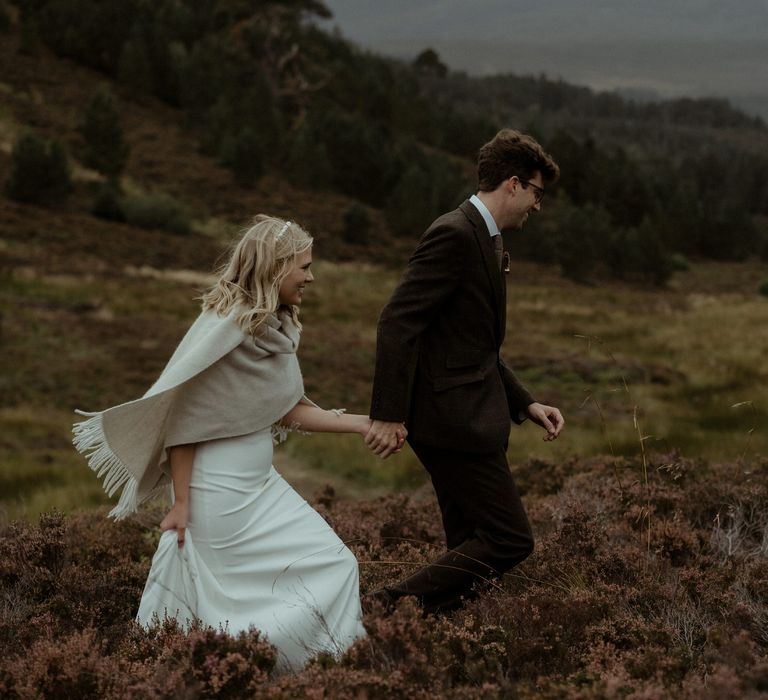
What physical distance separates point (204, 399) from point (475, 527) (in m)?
1.31

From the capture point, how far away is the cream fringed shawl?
3658 mm

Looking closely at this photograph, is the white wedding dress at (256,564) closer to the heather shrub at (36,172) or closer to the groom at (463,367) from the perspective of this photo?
the groom at (463,367)

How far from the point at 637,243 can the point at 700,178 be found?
67.9m

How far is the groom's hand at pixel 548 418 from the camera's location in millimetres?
4145

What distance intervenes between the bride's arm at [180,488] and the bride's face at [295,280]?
2.39ft

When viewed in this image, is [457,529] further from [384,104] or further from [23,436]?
[384,104]

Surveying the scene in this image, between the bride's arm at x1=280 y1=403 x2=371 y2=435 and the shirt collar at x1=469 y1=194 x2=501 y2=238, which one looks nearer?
the shirt collar at x1=469 y1=194 x2=501 y2=238

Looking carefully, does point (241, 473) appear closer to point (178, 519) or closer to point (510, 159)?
point (178, 519)

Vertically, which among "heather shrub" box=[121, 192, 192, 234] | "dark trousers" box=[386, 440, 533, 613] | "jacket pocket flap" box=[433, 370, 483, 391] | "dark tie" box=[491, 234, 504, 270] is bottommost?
"heather shrub" box=[121, 192, 192, 234]

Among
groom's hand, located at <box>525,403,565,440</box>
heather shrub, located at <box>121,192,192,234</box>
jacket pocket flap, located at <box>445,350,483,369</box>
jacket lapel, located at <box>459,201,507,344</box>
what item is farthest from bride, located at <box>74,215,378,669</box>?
heather shrub, located at <box>121,192,192,234</box>

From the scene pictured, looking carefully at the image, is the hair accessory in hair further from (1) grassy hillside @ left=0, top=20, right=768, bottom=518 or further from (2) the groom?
(1) grassy hillside @ left=0, top=20, right=768, bottom=518

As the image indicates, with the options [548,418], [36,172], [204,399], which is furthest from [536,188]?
[36,172]

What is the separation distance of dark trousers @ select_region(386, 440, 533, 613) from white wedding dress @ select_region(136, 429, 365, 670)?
0.42 meters

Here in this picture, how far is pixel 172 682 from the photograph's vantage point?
316cm
